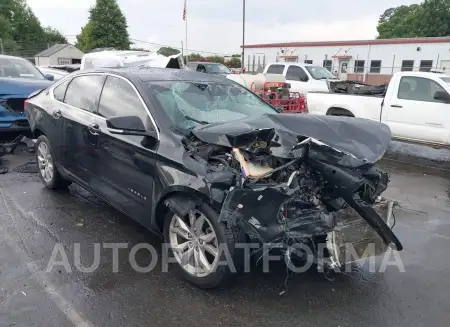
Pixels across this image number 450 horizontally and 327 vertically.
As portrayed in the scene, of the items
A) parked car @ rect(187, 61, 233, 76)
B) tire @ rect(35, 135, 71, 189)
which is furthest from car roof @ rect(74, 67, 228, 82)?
parked car @ rect(187, 61, 233, 76)

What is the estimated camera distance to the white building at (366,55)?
30.4 meters

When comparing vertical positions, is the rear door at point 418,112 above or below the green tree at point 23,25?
below

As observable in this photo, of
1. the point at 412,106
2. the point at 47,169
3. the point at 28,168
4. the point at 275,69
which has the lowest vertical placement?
the point at 28,168

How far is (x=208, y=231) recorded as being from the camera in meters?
3.17

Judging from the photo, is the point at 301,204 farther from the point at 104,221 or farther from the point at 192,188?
the point at 104,221

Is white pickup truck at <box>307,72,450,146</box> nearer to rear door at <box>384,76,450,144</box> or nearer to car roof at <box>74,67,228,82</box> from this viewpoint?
rear door at <box>384,76,450,144</box>

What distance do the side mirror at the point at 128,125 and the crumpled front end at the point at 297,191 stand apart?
1.52 feet

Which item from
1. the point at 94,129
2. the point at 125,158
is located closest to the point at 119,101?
the point at 94,129

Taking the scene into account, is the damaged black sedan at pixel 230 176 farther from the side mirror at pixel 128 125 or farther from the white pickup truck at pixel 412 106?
the white pickup truck at pixel 412 106

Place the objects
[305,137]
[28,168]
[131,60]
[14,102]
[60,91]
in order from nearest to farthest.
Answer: [305,137], [60,91], [28,168], [14,102], [131,60]

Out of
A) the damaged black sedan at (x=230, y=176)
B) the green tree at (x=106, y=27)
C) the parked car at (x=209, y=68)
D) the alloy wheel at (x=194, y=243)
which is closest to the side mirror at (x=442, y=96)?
the damaged black sedan at (x=230, y=176)

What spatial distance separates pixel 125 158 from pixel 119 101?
62 centimetres

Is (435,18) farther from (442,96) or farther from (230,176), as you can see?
(230,176)

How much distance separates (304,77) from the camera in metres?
15.3
